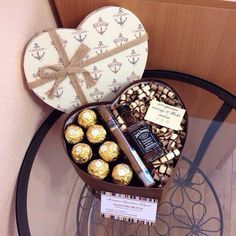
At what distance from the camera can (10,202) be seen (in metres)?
0.65

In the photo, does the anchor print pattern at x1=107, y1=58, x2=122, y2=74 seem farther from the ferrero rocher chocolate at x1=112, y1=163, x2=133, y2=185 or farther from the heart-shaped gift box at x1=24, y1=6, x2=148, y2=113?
the ferrero rocher chocolate at x1=112, y1=163, x2=133, y2=185

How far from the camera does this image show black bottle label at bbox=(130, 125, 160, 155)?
64 centimetres

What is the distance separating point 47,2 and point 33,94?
0.65ft

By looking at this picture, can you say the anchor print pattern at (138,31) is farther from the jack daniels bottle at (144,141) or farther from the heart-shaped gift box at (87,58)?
the jack daniels bottle at (144,141)

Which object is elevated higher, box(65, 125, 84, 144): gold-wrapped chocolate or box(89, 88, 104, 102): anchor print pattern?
box(89, 88, 104, 102): anchor print pattern

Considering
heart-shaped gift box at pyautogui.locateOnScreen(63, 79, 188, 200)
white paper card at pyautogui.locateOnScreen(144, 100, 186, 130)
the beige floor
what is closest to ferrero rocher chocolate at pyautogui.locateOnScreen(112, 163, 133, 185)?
heart-shaped gift box at pyautogui.locateOnScreen(63, 79, 188, 200)

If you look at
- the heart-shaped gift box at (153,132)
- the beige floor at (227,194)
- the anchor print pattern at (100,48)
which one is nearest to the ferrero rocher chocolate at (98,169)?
the heart-shaped gift box at (153,132)

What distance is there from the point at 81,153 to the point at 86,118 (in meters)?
0.08

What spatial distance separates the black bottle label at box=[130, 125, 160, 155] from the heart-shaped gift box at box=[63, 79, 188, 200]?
0.02 meters

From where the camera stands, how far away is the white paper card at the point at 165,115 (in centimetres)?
67

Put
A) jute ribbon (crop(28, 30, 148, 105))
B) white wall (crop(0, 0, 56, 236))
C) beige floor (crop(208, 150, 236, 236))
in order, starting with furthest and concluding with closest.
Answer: beige floor (crop(208, 150, 236, 236))
jute ribbon (crop(28, 30, 148, 105))
white wall (crop(0, 0, 56, 236))

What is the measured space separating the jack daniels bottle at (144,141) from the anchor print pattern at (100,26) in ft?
0.62

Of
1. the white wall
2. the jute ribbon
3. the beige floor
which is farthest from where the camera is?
the beige floor

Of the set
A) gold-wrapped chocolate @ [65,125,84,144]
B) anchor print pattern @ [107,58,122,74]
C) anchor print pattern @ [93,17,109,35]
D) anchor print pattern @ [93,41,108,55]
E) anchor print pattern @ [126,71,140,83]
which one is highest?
anchor print pattern @ [93,17,109,35]
